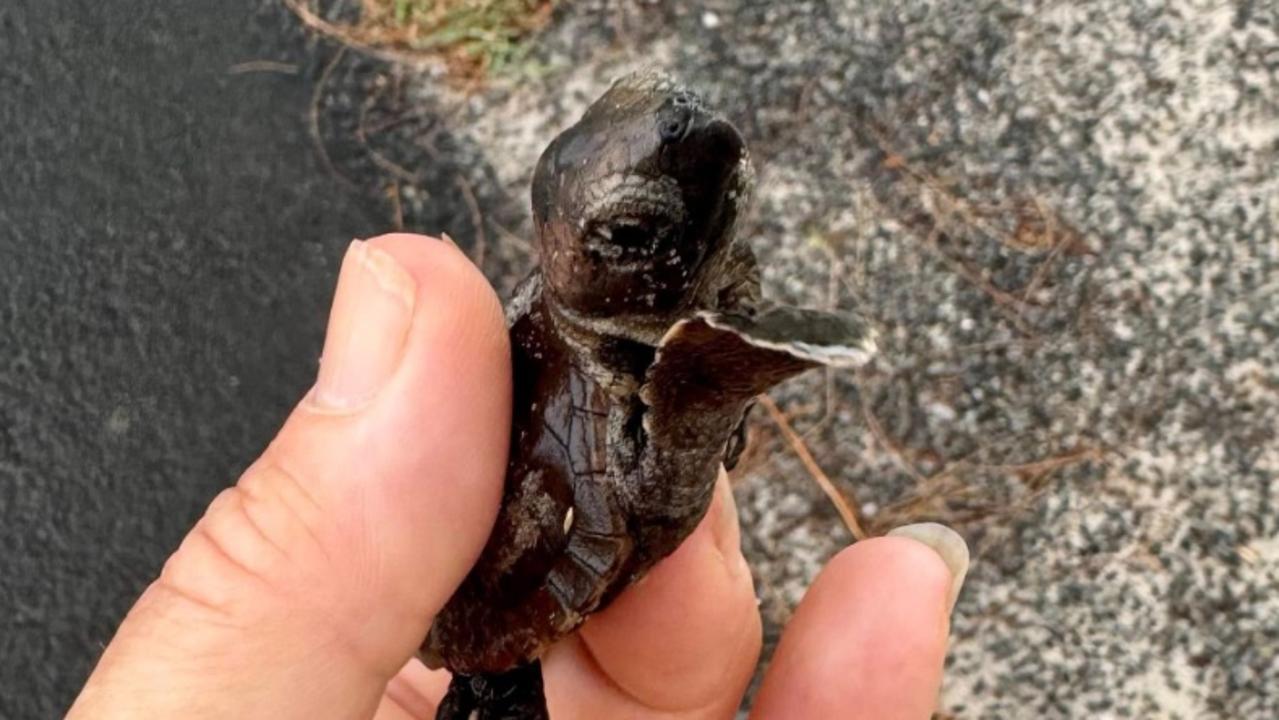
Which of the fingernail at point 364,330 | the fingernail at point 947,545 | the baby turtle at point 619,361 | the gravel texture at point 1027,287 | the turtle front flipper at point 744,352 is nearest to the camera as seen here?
the turtle front flipper at point 744,352

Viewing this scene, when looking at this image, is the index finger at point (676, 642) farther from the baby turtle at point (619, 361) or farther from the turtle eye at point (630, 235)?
the turtle eye at point (630, 235)

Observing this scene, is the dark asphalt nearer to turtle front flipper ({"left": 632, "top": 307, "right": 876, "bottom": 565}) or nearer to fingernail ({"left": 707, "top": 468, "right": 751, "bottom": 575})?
fingernail ({"left": 707, "top": 468, "right": 751, "bottom": 575})

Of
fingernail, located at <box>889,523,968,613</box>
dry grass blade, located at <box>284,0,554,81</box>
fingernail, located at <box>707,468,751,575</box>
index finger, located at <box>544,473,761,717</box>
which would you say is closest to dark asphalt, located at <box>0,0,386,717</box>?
dry grass blade, located at <box>284,0,554,81</box>

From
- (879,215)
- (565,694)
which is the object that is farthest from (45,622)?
(879,215)

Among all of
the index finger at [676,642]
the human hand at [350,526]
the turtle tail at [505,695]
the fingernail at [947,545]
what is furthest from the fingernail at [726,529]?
the human hand at [350,526]

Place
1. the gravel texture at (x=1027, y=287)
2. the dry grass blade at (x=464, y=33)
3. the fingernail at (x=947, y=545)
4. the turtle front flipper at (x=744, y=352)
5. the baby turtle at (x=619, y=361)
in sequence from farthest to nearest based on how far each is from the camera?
the dry grass blade at (x=464, y=33), the gravel texture at (x=1027, y=287), the fingernail at (x=947, y=545), the baby turtle at (x=619, y=361), the turtle front flipper at (x=744, y=352)

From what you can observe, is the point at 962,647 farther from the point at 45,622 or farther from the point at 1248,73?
the point at 45,622

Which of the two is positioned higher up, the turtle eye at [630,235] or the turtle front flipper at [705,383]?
the turtle eye at [630,235]

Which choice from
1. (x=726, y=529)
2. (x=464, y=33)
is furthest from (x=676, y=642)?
(x=464, y=33)
